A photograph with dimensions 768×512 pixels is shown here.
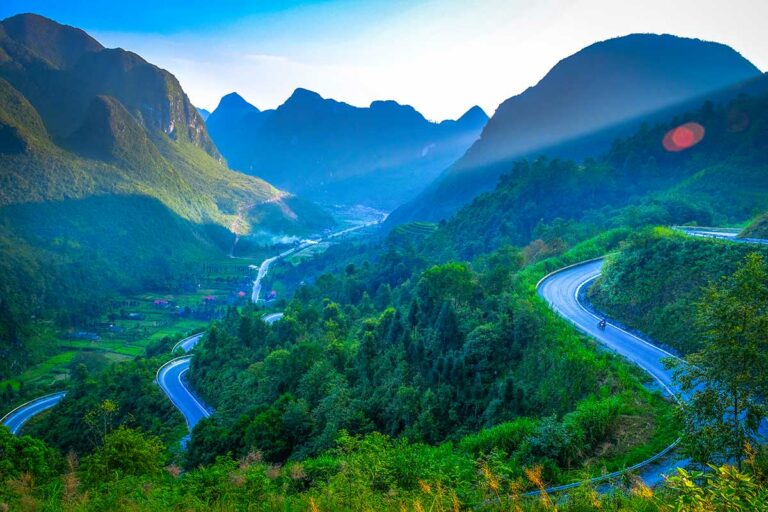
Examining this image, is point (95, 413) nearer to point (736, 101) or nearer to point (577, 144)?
point (736, 101)

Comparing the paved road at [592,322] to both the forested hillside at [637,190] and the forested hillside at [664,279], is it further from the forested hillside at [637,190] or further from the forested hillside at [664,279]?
the forested hillside at [637,190]

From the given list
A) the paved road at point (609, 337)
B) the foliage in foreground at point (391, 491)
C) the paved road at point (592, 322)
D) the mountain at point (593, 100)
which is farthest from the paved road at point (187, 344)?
the mountain at point (593, 100)

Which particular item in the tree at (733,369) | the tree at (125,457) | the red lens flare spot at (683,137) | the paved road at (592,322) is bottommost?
the tree at (125,457)

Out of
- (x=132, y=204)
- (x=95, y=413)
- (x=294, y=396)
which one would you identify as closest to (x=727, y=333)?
(x=294, y=396)

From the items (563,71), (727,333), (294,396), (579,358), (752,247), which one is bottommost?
(294,396)

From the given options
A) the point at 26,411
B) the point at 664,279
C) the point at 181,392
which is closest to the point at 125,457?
the point at 664,279

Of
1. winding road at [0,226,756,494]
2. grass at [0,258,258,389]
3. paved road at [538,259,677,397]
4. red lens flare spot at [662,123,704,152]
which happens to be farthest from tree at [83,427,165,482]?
red lens flare spot at [662,123,704,152]

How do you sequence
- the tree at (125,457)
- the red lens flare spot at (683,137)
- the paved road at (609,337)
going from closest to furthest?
the paved road at (609,337), the tree at (125,457), the red lens flare spot at (683,137)
